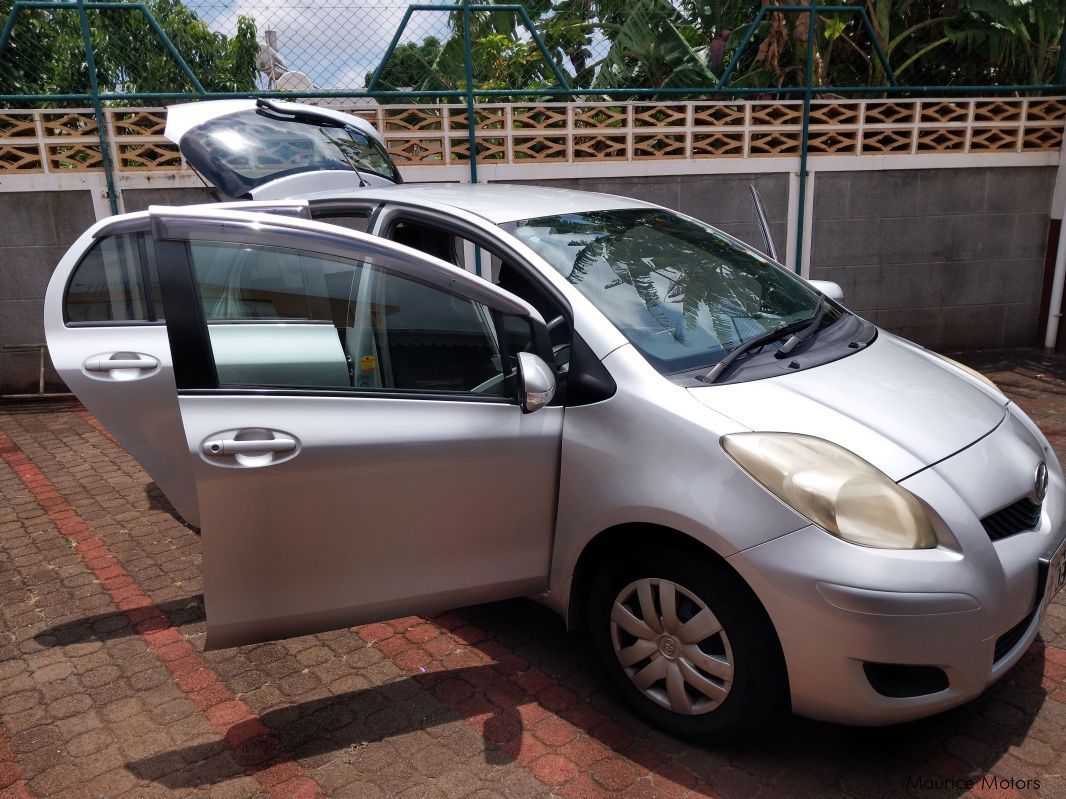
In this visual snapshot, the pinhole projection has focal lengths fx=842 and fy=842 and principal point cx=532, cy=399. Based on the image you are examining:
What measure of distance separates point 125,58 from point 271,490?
240 inches

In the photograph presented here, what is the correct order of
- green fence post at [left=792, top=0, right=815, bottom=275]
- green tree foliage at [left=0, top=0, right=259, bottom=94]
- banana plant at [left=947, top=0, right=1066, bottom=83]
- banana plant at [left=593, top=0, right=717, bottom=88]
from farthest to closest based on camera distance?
banana plant at [left=593, top=0, right=717, bottom=88], banana plant at [left=947, top=0, right=1066, bottom=83], green fence post at [left=792, top=0, right=815, bottom=275], green tree foliage at [left=0, top=0, right=259, bottom=94]

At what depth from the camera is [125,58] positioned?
23.4 ft

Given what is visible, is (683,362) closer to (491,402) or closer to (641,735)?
(491,402)

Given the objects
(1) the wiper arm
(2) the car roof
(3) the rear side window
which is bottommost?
(1) the wiper arm

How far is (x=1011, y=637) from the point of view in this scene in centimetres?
249

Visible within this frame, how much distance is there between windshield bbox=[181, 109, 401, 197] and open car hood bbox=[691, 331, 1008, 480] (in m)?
3.08

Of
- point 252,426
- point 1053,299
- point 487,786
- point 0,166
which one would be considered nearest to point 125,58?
point 0,166

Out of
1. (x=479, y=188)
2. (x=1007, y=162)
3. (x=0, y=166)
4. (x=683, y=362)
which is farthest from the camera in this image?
(x=1007, y=162)

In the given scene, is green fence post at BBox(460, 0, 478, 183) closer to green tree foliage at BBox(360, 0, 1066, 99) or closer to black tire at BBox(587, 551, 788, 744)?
green tree foliage at BBox(360, 0, 1066, 99)

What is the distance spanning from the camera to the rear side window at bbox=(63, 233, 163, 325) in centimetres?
352

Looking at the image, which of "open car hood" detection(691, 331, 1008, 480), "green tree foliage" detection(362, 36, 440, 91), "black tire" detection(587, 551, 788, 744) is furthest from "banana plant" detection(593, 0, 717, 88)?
"black tire" detection(587, 551, 788, 744)

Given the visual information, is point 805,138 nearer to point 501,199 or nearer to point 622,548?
point 501,199

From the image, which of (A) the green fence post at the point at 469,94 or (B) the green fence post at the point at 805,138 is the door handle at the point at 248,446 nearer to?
(A) the green fence post at the point at 469,94

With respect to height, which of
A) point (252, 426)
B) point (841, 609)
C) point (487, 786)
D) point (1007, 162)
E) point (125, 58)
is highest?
point (125, 58)
